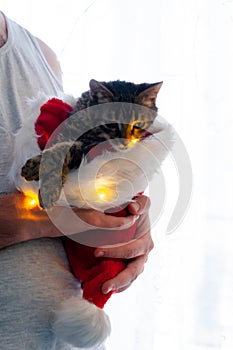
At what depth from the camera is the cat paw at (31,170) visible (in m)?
0.60

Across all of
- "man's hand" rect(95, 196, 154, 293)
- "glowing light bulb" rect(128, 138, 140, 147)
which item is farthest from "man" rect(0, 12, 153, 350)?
"glowing light bulb" rect(128, 138, 140, 147)

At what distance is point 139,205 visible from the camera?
72cm

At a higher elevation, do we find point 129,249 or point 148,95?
point 148,95

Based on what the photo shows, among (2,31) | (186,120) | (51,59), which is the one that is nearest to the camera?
(2,31)

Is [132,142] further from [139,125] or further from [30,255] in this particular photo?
[30,255]

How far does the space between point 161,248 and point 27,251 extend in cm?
66

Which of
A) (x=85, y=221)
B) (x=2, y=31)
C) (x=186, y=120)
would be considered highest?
(x=2, y=31)

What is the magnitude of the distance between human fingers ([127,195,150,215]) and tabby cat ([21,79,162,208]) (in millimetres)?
103

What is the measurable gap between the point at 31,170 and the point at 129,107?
19 centimetres

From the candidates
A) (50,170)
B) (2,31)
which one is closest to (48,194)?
(50,170)

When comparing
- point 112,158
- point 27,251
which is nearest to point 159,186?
point 112,158

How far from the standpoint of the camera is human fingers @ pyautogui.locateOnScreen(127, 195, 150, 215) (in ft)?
2.32

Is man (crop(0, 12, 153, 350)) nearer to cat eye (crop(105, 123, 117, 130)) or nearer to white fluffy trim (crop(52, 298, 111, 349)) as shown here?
white fluffy trim (crop(52, 298, 111, 349))

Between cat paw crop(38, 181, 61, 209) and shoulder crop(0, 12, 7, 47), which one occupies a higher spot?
shoulder crop(0, 12, 7, 47)
